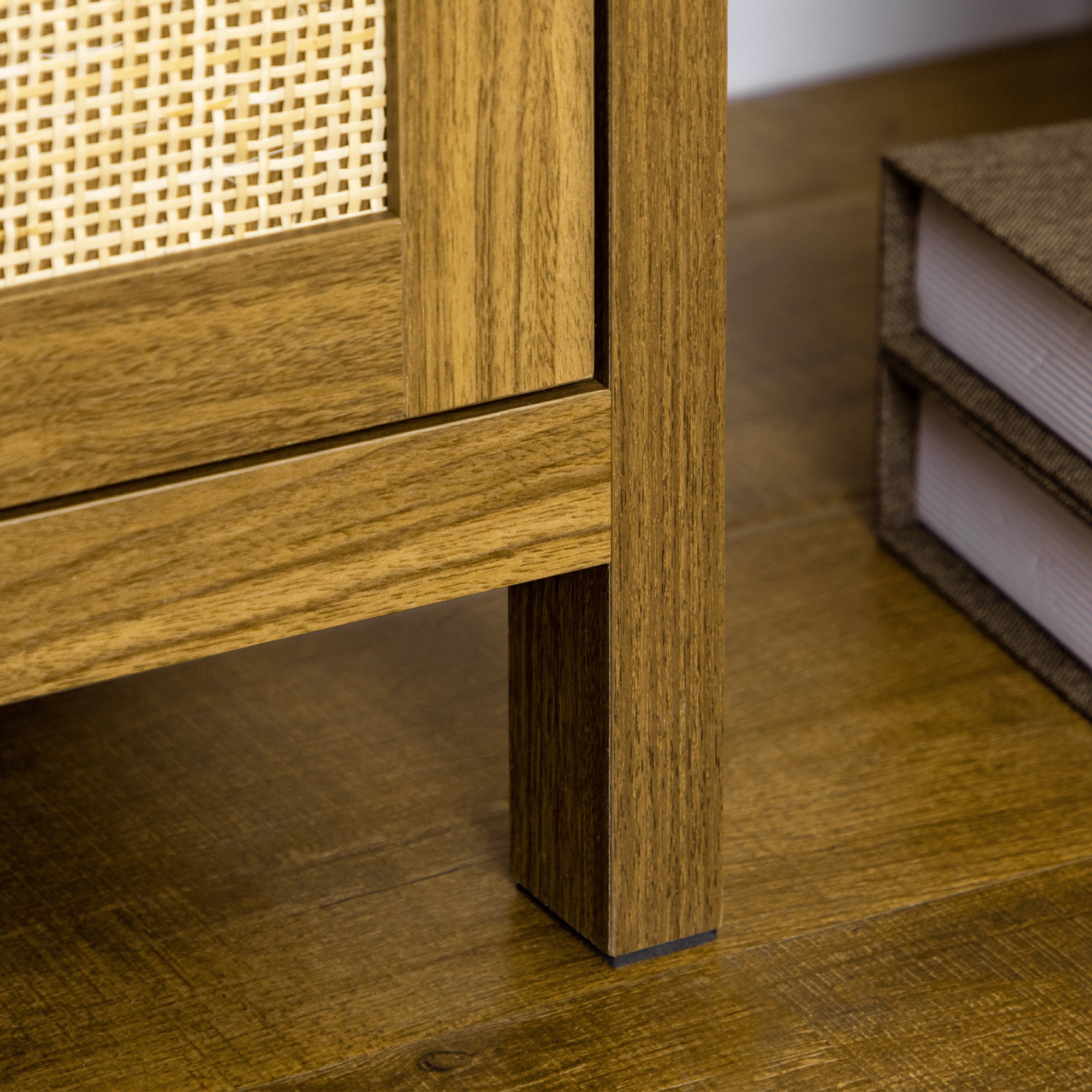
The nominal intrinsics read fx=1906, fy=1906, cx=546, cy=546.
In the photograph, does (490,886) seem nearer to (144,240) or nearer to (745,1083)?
(745,1083)

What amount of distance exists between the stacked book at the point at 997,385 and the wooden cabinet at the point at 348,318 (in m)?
0.38

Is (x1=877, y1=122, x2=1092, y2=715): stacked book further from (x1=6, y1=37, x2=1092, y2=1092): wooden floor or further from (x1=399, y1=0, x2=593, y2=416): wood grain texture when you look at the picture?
(x1=399, y1=0, x2=593, y2=416): wood grain texture

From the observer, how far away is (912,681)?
3.75 feet

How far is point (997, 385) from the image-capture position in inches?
46.5

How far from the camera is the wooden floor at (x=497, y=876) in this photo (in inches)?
32.9

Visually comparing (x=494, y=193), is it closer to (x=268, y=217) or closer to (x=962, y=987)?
(x=268, y=217)

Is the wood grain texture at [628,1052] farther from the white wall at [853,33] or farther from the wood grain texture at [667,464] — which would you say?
the white wall at [853,33]

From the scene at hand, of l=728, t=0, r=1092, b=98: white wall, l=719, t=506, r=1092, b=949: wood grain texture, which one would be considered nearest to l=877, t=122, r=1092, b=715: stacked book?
l=719, t=506, r=1092, b=949: wood grain texture

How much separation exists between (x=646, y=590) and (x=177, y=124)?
0.93 feet

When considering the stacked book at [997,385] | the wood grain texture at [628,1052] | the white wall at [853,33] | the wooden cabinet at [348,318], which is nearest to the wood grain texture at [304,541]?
the wooden cabinet at [348,318]

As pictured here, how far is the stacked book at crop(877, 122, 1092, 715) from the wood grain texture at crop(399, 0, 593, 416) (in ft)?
1.39

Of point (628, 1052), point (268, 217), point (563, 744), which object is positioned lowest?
point (628, 1052)

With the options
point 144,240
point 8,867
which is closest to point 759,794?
point 8,867

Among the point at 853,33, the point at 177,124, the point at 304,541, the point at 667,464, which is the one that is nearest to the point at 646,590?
the point at 667,464
